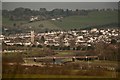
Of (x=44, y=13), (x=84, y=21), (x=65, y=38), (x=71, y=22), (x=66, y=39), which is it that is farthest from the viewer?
(x=44, y=13)

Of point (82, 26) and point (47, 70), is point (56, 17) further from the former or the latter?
point (47, 70)

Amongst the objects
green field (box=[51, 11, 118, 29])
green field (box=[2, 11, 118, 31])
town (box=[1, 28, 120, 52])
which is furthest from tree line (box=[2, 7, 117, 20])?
town (box=[1, 28, 120, 52])

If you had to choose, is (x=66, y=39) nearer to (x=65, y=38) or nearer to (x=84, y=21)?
(x=65, y=38)

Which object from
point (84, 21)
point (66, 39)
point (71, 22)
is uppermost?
point (84, 21)

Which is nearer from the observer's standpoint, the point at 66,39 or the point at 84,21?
the point at 66,39

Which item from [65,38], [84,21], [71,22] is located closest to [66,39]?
[65,38]

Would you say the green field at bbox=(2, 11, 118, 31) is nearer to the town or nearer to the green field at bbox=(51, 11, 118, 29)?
the green field at bbox=(51, 11, 118, 29)

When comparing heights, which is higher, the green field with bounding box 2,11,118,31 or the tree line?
the tree line

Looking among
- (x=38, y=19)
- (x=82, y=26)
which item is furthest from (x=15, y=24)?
(x=82, y=26)
